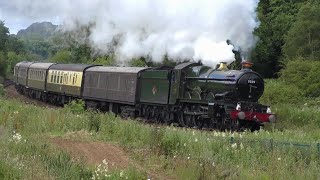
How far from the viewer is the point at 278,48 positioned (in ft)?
212

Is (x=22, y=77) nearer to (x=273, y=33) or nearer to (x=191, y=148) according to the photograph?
(x=191, y=148)

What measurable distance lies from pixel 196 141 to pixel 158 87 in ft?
31.2

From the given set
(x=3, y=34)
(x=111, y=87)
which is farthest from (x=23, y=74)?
(x=3, y=34)

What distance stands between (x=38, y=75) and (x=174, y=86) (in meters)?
18.5

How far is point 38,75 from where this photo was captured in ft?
117

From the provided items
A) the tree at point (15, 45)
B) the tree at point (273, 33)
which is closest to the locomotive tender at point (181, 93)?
the tree at point (273, 33)

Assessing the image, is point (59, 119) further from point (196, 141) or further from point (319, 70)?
point (319, 70)

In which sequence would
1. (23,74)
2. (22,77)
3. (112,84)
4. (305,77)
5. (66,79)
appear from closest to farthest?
(112,84) < (66,79) < (305,77) < (23,74) < (22,77)

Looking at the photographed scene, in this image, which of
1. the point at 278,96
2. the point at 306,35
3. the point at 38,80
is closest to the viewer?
the point at 278,96

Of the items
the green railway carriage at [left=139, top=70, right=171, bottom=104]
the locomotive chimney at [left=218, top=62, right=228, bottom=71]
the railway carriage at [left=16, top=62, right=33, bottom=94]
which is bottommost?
the railway carriage at [left=16, top=62, right=33, bottom=94]

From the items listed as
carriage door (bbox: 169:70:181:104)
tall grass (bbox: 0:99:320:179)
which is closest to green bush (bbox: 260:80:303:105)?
carriage door (bbox: 169:70:181:104)

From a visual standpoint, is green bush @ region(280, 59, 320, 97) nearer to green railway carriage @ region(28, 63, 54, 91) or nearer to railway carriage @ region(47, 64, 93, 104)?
railway carriage @ region(47, 64, 93, 104)

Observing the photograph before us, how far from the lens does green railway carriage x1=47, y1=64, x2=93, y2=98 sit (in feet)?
92.7

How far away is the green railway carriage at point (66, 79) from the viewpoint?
28250 millimetres
